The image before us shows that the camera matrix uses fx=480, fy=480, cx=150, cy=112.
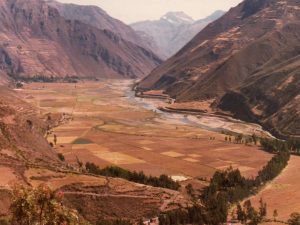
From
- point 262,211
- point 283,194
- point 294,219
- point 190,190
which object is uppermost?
point 294,219

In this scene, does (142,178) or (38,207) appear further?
(142,178)

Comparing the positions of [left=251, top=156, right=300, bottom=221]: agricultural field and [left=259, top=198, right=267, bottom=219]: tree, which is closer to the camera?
[left=259, top=198, right=267, bottom=219]: tree

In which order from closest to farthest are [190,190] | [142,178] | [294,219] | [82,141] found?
1. [294,219]
2. [190,190]
3. [142,178]
4. [82,141]

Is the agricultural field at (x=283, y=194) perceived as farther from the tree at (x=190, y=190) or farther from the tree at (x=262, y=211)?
the tree at (x=190, y=190)

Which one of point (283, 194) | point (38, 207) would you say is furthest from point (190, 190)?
point (38, 207)

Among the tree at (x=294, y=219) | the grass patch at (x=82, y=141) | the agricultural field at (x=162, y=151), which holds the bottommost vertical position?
the grass patch at (x=82, y=141)

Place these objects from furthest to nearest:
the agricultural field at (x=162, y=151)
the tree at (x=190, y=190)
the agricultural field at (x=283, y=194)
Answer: the agricultural field at (x=162, y=151) → the tree at (x=190, y=190) → the agricultural field at (x=283, y=194)

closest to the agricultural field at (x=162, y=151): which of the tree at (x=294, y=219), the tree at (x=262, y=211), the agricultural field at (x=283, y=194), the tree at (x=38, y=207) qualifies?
the agricultural field at (x=283, y=194)

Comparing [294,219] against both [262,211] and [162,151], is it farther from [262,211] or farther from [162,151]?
[162,151]

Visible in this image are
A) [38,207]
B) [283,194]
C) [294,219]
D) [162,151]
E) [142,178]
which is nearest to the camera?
[38,207]

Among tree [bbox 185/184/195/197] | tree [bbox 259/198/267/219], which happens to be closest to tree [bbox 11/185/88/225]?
tree [bbox 259/198/267/219]

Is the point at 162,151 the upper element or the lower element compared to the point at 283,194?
lower

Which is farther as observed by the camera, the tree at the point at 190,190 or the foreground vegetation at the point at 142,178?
the foreground vegetation at the point at 142,178

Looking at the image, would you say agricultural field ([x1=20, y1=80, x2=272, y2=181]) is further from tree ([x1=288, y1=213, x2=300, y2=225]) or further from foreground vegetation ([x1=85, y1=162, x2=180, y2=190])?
tree ([x1=288, y1=213, x2=300, y2=225])
